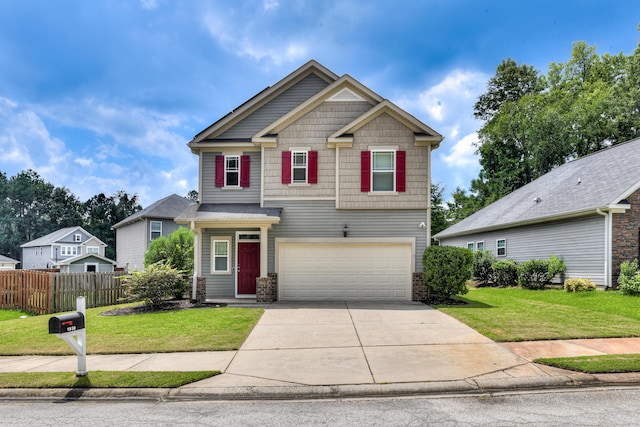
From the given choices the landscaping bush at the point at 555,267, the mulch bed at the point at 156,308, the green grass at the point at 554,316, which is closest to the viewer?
the green grass at the point at 554,316

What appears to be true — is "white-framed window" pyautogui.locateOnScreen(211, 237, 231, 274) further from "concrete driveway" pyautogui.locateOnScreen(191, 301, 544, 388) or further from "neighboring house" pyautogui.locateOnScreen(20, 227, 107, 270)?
"neighboring house" pyautogui.locateOnScreen(20, 227, 107, 270)

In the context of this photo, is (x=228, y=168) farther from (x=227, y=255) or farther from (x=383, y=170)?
(x=383, y=170)

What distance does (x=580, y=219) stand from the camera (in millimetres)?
16234

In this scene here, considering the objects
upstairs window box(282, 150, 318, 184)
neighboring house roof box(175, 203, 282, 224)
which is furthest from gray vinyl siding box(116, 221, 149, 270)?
upstairs window box(282, 150, 318, 184)

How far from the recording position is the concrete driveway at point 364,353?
19.2ft

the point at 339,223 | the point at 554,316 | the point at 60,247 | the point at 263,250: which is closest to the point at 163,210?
the point at 263,250

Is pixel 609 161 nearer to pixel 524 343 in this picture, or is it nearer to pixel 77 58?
pixel 524 343

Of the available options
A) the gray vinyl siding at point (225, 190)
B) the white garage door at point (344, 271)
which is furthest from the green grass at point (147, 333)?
the gray vinyl siding at point (225, 190)

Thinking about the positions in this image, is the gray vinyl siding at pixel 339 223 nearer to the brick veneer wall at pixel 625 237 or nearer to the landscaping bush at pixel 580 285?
the landscaping bush at pixel 580 285

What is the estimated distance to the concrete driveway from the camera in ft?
19.2

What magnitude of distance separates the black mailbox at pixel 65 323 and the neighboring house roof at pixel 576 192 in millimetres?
16837

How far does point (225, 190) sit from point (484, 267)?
15.2 m

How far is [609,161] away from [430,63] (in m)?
10.1

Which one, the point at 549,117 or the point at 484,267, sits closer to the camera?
the point at 484,267
